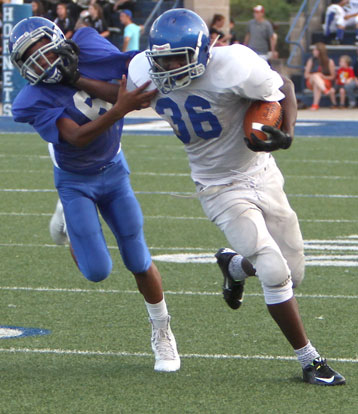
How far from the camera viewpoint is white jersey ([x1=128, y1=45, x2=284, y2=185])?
4227 mm

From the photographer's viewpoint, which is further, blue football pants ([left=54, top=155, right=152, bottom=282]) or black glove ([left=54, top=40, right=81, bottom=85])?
blue football pants ([left=54, top=155, right=152, bottom=282])

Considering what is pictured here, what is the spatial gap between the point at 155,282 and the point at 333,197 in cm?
531

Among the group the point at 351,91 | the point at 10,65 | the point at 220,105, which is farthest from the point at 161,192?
the point at 351,91

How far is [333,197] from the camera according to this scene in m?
9.72

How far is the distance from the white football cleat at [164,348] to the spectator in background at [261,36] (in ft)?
53.2

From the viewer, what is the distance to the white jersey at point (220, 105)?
13.9 ft

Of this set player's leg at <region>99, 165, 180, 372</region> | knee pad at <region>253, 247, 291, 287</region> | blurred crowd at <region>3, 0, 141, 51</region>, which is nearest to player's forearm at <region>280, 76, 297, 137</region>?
knee pad at <region>253, 247, 291, 287</region>

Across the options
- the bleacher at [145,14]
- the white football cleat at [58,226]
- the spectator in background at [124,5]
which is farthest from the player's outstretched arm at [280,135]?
the spectator in background at [124,5]

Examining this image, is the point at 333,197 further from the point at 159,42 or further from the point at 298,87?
the point at 298,87

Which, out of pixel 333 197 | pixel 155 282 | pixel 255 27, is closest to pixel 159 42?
pixel 155 282

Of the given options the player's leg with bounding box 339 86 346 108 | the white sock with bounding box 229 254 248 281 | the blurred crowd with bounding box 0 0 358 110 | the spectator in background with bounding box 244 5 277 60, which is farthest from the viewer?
the spectator in background with bounding box 244 5 277 60

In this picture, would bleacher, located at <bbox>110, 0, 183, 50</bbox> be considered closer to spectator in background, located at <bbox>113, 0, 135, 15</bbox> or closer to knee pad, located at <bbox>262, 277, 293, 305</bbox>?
spectator in background, located at <bbox>113, 0, 135, 15</bbox>

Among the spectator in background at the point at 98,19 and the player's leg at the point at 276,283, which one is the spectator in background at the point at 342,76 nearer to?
the spectator in background at the point at 98,19

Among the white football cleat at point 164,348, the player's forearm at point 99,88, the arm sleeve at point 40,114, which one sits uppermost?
the player's forearm at point 99,88
